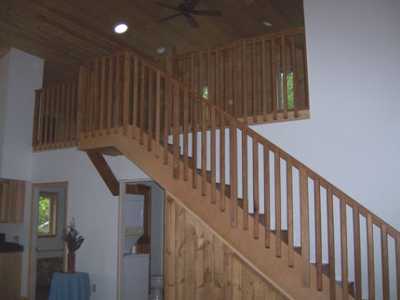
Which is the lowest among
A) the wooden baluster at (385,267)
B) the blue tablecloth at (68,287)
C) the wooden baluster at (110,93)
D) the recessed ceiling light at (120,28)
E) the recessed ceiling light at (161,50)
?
the blue tablecloth at (68,287)

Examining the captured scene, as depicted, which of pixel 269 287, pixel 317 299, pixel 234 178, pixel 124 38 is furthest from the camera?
pixel 124 38

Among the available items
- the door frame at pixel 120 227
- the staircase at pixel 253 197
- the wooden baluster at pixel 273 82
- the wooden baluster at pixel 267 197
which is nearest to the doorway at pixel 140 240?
the door frame at pixel 120 227

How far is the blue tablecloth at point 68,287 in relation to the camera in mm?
5703

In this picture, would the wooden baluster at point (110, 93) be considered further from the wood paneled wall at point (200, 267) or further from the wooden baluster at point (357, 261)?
the wooden baluster at point (357, 261)

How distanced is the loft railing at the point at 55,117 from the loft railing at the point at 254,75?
6.99ft

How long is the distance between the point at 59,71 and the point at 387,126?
6293mm

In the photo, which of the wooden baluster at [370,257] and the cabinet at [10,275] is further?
the cabinet at [10,275]

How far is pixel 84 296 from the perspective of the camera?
583 cm

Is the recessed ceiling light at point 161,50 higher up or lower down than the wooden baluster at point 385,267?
higher up

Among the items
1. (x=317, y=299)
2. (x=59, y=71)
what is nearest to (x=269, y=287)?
(x=317, y=299)

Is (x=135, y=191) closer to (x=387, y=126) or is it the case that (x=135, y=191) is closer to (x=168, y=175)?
(x=168, y=175)

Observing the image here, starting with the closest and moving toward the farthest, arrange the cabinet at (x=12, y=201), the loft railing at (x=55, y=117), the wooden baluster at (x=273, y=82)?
1. the wooden baluster at (x=273, y=82)
2. the loft railing at (x=55, y=117)
3. the cabinet at (x=12, y=201)

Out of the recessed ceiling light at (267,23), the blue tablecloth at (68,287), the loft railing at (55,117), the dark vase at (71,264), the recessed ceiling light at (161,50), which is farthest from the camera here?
the recessed ceiling light at (161,50)

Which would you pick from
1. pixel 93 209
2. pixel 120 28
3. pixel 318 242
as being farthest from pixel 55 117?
pixel 318 242
